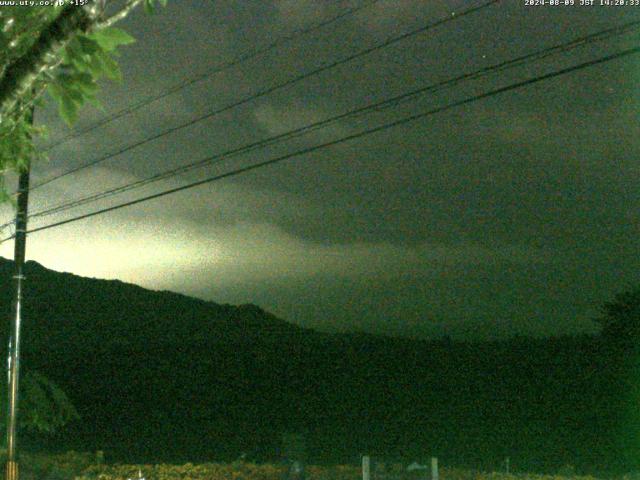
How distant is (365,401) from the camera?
2462 cm

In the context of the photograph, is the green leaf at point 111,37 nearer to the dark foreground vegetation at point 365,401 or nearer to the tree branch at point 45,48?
the tree branch at point 45,48

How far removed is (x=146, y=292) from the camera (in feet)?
173

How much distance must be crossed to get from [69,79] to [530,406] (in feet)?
63.5

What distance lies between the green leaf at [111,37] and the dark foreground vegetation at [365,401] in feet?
56.1

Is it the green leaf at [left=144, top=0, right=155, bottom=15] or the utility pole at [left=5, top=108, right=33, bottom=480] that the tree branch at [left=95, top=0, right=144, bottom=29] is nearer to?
the green leaf at [left=144, top=0, right=155, bottom=15]

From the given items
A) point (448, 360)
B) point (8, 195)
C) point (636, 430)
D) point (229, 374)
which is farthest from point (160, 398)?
point (8, 195)

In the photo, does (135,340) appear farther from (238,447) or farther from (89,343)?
(238,447)

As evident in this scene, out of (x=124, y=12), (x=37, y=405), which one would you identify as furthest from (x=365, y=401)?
(x=124, y=12)

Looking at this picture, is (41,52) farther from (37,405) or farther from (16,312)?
(37,405)

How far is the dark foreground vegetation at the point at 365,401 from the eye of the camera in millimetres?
20875

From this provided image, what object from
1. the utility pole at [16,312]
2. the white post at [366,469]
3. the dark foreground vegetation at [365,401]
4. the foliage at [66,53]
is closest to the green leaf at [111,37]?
the foliage at [66,53]

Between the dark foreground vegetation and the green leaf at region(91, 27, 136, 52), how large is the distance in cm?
1711

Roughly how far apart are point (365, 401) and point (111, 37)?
21.3 m

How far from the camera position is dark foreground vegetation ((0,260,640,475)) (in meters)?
20.9
